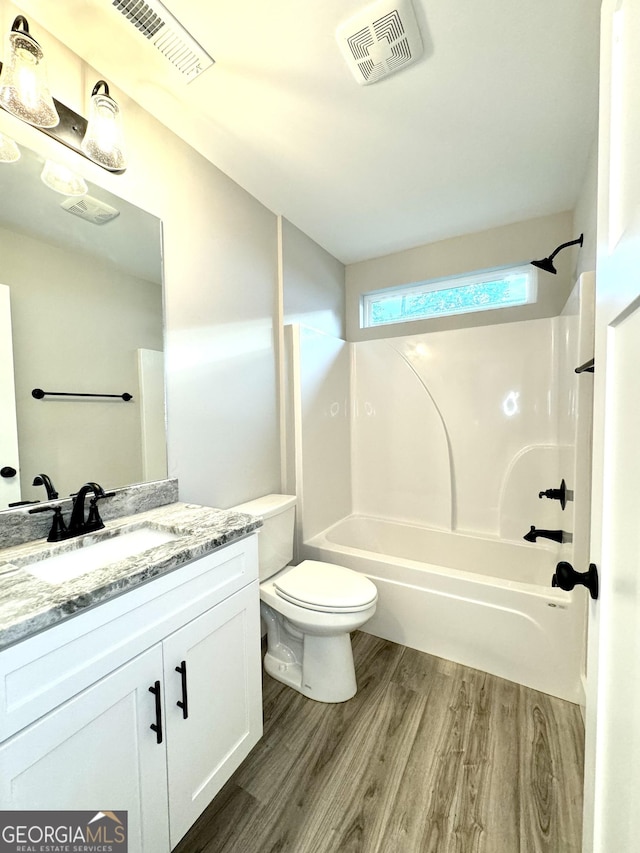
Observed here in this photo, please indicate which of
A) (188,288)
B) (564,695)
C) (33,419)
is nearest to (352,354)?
(188,288)

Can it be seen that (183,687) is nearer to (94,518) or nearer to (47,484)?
(94,518)

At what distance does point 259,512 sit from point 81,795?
1.11 m

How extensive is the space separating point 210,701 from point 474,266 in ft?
9.30

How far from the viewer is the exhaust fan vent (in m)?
1.25

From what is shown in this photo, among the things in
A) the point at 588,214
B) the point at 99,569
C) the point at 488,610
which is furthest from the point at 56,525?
the point at 588,214

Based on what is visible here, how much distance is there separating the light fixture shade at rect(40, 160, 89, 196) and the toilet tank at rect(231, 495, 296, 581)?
1454 mm

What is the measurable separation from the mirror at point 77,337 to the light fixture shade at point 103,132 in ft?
0.45

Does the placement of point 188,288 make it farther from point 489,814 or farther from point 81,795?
point 489,814

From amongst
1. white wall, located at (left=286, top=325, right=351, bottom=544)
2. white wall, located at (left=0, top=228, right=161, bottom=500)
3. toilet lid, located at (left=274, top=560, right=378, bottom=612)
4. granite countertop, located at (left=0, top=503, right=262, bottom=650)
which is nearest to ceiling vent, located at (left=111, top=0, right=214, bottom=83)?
white wall, located at (left=0, top=228, right=161, bottom=500)

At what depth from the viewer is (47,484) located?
1169 millimetres

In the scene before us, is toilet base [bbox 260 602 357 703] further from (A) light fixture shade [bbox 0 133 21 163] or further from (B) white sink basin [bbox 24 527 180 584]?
(A) light fixture shade [bbox 0 133 21 163]

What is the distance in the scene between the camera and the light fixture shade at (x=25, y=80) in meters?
0.98

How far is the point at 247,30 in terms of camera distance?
1.17 metres

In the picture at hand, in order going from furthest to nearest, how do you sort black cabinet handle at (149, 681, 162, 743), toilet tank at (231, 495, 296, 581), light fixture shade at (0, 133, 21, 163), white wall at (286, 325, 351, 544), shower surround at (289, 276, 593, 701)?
1. white wall at (286, 325, 351, 544)
2. toilet tank at (231, 495, 296, 581)
3. shower surround at (289, 276, 593, 701)
4. light fixture shade at (0, 133, 21, 163)
5. black cabinet handle at (149, 681, 162, 743)
